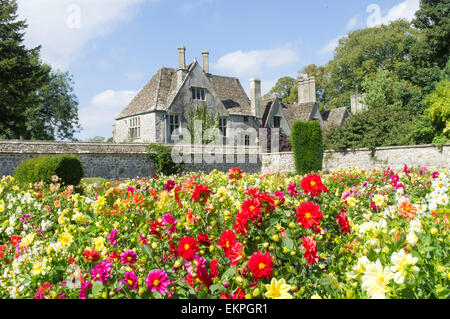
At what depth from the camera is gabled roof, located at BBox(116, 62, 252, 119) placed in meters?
26.1

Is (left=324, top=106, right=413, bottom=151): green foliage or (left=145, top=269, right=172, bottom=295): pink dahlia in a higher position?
(left=324, top=106, right=413, bottom=151): green foliage

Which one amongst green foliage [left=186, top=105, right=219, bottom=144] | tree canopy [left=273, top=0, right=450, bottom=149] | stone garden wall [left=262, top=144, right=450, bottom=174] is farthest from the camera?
green foliage [left=186, top=105, right=219, bottom=144]

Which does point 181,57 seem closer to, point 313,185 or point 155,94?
point 155,94

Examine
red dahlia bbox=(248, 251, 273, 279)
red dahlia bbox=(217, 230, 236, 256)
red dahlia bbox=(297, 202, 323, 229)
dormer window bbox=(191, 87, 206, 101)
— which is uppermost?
dormer window bbox=(191, 87, 206, 101)

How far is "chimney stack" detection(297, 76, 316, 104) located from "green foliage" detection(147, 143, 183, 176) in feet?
66.0

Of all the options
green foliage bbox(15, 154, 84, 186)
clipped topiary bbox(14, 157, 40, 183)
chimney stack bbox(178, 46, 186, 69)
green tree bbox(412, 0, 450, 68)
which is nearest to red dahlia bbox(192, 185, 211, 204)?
green foliage bbox(15, 154, 84, 186)

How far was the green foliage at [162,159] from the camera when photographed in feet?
68.1

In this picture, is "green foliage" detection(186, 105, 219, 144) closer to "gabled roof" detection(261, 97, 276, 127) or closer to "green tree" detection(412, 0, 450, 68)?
"gabled roof" detection(261, 97, 276, 127)

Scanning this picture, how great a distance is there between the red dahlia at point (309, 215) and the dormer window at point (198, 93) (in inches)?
991

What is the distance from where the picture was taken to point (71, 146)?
61.6 ft

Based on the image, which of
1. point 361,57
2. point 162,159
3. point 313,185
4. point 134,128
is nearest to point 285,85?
point 361,57
